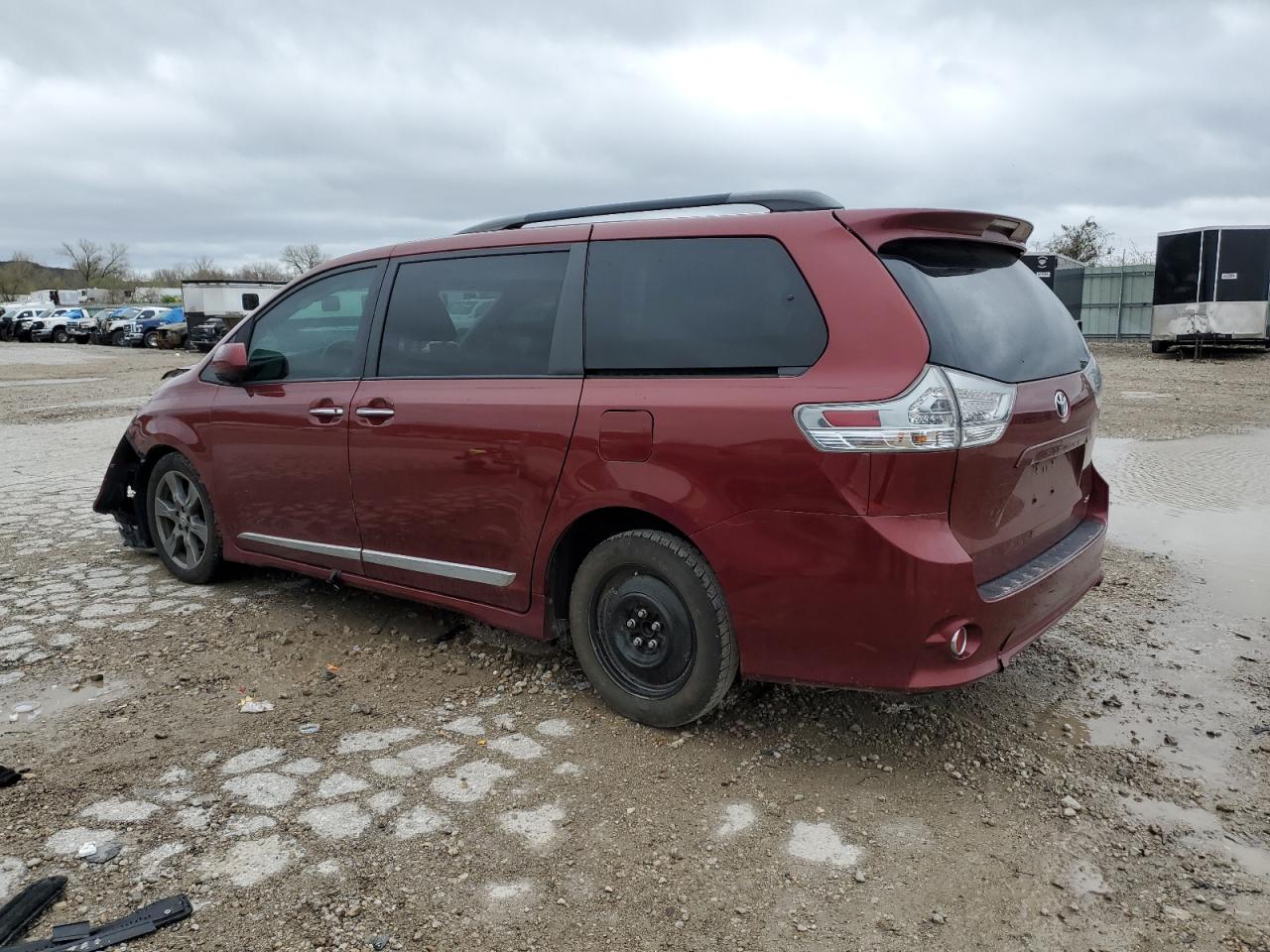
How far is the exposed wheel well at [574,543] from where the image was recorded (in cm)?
346

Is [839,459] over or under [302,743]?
over

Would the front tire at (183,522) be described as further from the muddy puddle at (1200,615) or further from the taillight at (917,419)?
the muddy puddle at (1200,615)

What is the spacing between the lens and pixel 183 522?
5.32 metres

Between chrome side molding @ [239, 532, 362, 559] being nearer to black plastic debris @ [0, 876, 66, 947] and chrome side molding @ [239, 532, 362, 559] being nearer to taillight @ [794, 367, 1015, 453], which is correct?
black plastic debris @ [0, 876, 66, 947]

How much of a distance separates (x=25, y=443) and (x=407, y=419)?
947cm

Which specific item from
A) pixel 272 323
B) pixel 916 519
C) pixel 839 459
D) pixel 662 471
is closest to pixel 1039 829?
pixel 916 519

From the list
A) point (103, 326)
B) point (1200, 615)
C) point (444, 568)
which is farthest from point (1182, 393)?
point (103, 326)

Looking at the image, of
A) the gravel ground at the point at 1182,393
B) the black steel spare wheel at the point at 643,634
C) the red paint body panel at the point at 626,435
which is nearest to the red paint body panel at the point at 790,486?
the red paint body panel at the point at 626,435

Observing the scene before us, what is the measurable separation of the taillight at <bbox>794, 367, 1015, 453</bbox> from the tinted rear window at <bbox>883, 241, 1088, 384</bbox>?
80mm

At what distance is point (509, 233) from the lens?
3.93m

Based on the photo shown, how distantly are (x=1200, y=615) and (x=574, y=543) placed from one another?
3194 mm

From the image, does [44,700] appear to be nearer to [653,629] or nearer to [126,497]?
[126,497]

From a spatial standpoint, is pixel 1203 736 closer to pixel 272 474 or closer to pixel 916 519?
pixel 916 519

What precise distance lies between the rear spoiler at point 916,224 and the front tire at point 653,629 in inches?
45.9
